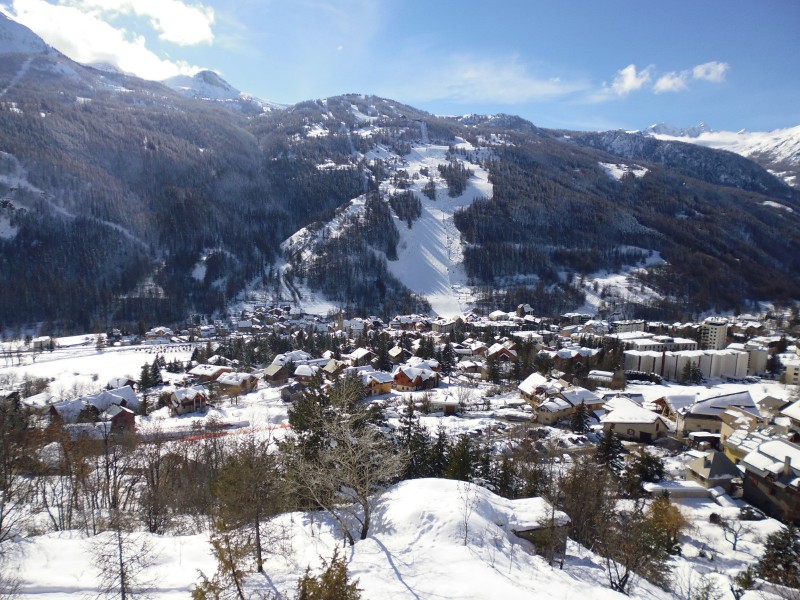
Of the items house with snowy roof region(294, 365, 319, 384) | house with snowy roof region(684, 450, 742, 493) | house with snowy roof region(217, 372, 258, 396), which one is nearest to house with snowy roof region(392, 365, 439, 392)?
house with snowy roof region(294, 365, 319, 384)

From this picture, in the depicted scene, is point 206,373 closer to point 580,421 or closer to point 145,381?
point 145,381

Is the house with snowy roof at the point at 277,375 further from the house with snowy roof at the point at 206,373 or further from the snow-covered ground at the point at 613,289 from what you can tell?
the snow-covered ground at the point at 613,289

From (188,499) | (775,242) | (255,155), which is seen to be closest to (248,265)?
(255,155)

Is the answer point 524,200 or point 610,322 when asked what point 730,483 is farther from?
point 524,200

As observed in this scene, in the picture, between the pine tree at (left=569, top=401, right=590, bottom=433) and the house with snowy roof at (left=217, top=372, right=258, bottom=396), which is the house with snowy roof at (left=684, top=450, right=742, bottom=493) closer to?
the pine tree at (left=569, top=401, right=590, bottom=433)

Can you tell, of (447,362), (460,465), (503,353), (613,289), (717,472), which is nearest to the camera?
(460,465)

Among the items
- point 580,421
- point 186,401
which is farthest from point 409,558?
point 186,401
